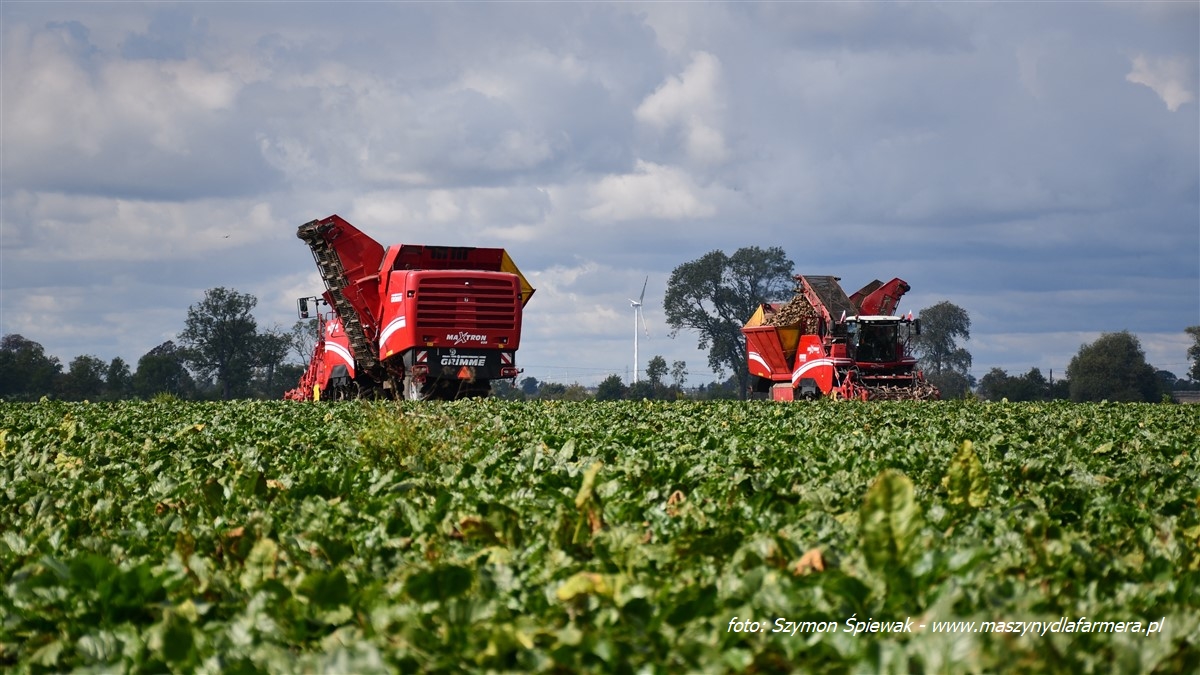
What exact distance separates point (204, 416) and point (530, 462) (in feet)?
35.7

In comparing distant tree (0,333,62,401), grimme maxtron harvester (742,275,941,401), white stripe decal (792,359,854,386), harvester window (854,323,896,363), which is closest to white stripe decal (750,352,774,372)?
grimme maxtron harvester (742,275,941,401)

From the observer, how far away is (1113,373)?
84.3 metres

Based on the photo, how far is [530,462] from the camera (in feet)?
30.2

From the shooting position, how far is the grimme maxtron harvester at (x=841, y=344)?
38.9m

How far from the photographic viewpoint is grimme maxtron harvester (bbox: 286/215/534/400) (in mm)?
28812

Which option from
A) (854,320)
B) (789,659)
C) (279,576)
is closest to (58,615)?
(279,576)

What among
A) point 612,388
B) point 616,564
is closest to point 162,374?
point 612,388

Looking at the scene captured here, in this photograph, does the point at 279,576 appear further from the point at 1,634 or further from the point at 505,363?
the point at 505,363

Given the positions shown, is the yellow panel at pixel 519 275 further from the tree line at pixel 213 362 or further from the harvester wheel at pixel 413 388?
the tree line at pixel 213 362

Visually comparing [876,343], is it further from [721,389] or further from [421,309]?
[721,389]

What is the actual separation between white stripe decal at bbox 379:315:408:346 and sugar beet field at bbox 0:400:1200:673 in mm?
18731

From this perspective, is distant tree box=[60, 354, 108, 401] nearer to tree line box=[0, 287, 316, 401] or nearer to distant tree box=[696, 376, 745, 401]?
tree line box=[0, 287, 316, 401]

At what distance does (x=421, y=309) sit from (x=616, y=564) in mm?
23774

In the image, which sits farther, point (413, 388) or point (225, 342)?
point (225, 342)
